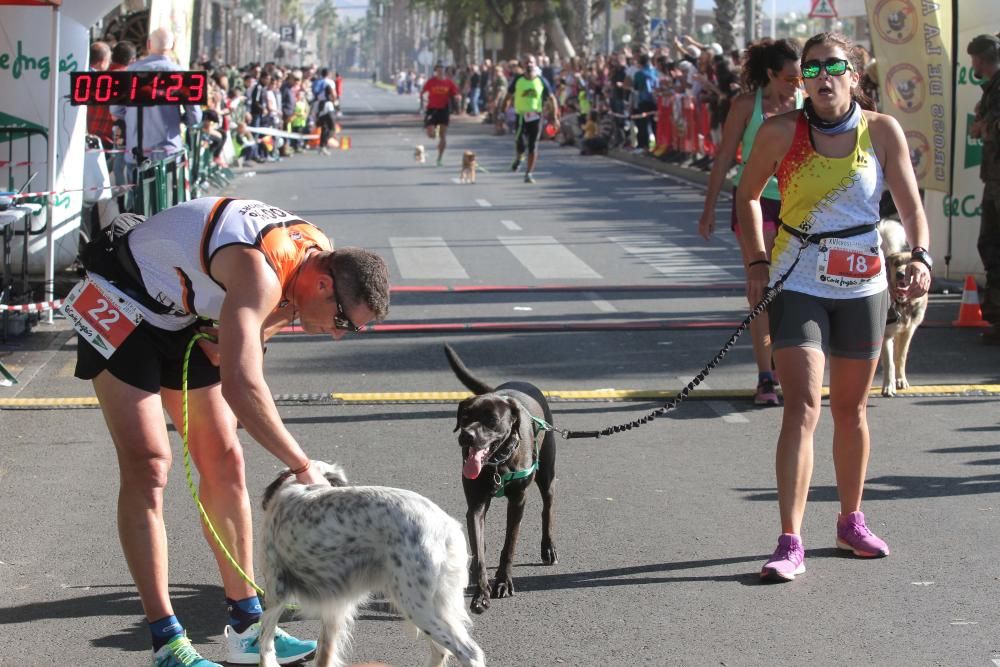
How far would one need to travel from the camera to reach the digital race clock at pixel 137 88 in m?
11.2

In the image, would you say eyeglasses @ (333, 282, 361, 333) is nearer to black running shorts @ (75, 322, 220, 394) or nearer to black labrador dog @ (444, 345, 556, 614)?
black running shorts @ (75, 322, 220, 394)

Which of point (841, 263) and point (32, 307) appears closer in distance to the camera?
point (841, 263)

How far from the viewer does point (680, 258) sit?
15555 millimetres

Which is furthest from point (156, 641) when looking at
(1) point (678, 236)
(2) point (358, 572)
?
(1) point (678, 236)

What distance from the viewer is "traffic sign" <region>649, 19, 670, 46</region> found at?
1869 inches

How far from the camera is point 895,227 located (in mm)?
8844

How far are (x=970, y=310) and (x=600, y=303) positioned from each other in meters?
3.07

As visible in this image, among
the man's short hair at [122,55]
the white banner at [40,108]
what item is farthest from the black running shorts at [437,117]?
the white banner at [40,108]

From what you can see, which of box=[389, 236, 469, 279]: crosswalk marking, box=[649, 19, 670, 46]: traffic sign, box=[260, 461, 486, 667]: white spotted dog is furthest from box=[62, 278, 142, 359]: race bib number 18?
box=[649, 19, 670, 46]: traffic sign

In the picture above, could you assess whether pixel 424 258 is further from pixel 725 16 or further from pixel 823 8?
pixel 725 16

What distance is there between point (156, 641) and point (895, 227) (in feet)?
19.1

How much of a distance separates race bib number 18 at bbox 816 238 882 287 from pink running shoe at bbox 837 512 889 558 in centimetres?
100

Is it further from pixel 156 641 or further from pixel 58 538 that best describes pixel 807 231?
pixel 58 538

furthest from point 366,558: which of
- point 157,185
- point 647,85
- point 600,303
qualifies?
point 647,85
